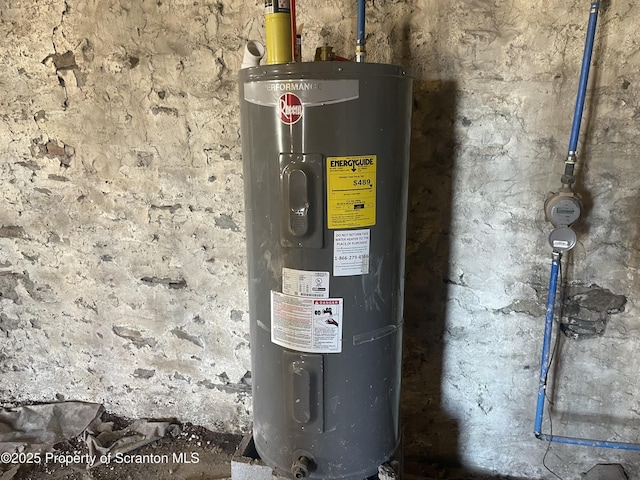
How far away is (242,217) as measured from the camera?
5.58 feet

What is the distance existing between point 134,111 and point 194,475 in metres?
1.35

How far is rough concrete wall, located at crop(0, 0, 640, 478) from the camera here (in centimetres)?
141

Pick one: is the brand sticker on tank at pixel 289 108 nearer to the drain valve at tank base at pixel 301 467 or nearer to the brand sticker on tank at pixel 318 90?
the brand sticker on tank at pixel 318 90

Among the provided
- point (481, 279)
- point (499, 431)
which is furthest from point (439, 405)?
point (481, 279)

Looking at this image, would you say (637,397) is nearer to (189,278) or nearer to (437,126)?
(437,126)

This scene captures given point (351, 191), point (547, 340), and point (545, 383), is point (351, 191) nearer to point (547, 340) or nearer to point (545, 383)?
point (547, 340)

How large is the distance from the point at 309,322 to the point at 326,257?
7.1 inches

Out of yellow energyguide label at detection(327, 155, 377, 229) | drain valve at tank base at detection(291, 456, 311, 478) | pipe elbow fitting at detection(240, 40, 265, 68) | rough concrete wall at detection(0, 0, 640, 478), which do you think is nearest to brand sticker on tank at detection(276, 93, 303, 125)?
yellow energyguide label at detection(327, 155, 377, 229)

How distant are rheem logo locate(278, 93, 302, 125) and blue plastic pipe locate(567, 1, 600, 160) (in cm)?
78

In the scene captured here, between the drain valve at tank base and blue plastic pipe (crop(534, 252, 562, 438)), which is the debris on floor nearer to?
the drain valve at tank base

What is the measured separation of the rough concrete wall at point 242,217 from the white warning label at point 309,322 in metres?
0.49

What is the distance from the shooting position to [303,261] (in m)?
1.19

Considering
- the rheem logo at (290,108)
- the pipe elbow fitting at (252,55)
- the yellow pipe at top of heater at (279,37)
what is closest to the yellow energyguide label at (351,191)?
the rheem logo at (290,108)

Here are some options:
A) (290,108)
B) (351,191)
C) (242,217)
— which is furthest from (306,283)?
(242,217)
